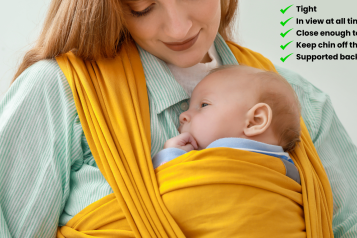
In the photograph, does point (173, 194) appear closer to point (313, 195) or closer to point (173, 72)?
point (313, 195)

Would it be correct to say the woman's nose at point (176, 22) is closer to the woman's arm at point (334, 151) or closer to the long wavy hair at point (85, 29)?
the long wavy hair at point (85, 29)

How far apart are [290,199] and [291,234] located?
111mm

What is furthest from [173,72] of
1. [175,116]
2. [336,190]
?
[336,190]

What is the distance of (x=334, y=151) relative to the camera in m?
1.55

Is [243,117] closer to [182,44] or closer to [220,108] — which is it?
[220,108]

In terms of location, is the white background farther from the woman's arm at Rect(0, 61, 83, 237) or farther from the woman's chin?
the woman's arm at Rect(0, 61, 83, 237)

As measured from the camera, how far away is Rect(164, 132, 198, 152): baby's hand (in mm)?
1126

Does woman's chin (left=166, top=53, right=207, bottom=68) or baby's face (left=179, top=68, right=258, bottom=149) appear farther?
woman's chin (left=166, top=53, right=207, bottom=68)

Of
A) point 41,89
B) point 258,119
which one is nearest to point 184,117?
point 258,119

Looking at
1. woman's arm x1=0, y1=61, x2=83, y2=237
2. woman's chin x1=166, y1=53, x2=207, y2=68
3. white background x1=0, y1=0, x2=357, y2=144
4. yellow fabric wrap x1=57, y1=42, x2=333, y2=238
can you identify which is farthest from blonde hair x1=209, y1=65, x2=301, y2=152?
white background x1=0, y1=0, x2=357, y2=144

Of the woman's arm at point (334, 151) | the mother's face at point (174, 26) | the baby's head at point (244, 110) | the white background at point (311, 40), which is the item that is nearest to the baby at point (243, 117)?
the baby's head at point (244, 110)

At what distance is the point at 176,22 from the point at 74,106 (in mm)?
450

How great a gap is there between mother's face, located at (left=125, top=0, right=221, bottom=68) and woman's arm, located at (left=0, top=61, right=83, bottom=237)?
34cm

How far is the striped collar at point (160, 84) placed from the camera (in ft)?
4.12
